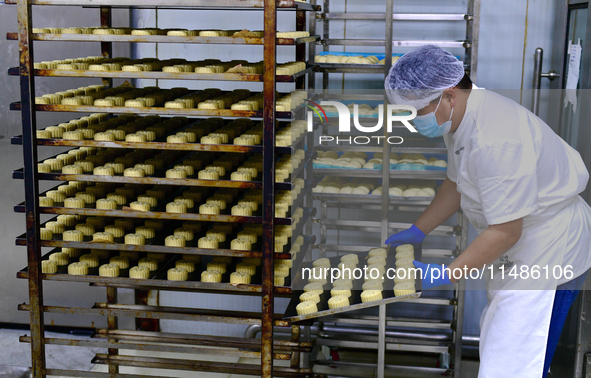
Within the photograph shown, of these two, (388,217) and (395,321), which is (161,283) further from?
(395,321)

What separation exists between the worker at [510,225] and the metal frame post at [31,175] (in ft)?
5.13

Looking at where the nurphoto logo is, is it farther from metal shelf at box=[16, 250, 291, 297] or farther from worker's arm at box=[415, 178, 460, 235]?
metal shelf at box=[16, 250, 291, 297]

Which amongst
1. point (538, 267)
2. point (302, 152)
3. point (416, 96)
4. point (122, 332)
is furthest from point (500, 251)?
point (122, 332)

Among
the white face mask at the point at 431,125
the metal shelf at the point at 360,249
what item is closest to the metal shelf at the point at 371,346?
the metal shelf at the point at 360,249

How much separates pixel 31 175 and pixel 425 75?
1778 mm

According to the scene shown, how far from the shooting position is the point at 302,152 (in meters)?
2.98

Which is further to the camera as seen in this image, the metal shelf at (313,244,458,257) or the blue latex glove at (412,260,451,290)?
the metal shelf at (313,244,458,257)

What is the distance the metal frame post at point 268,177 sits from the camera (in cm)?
231

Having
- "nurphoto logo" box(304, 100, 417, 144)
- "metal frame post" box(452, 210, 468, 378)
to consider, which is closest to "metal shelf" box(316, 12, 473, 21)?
"nurphoto logo" box(304, 100, 417, 144)

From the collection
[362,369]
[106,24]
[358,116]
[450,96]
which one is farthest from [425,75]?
[362,369]

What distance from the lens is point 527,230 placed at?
7.43ft

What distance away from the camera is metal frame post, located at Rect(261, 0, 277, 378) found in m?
2.31

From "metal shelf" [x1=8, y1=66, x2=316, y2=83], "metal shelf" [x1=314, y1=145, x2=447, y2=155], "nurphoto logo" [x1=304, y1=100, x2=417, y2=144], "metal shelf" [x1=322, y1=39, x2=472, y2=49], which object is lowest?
"metal shelf" [x1=314, y1=145, x2=447, y2=155]

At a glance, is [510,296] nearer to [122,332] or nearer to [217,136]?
[217,136]
